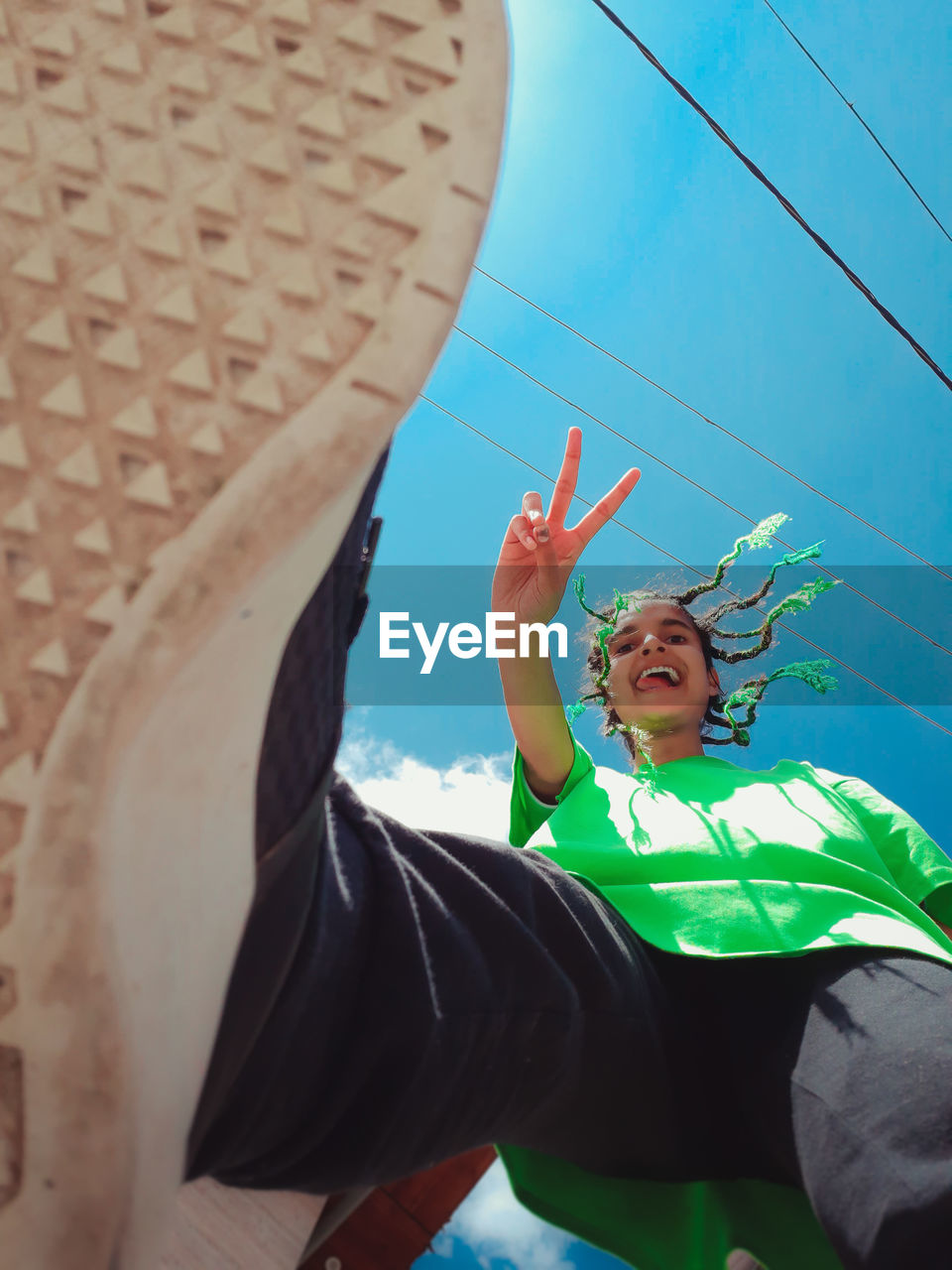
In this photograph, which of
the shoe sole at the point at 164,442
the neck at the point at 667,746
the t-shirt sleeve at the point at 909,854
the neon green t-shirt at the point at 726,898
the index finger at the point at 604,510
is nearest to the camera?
the shoe sole at the point at 164,442

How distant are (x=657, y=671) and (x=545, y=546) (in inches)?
16.6

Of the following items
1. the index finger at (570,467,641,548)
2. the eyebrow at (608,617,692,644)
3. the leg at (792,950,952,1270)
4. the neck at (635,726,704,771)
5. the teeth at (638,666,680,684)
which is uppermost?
the index finger at (570,467,641,548)

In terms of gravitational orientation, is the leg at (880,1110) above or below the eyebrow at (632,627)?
below

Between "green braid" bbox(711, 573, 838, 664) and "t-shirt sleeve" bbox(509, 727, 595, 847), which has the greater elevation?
"green braid" bbox(711, 573, 838, 664)

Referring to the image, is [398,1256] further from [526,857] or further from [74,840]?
[74,840]

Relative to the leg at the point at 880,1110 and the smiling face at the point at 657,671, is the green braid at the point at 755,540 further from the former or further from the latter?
the leg at the point at 880,1110

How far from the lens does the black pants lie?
44 cm

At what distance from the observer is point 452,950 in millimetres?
552

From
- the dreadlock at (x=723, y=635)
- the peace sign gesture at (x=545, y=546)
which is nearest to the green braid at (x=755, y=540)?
the dreadlock at (x=723, y=635)

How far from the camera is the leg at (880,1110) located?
1.73 ft

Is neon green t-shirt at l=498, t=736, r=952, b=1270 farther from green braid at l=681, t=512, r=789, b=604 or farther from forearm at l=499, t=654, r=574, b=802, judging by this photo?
green braid at l=681, t=512, r=789, b=604

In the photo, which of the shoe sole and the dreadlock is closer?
the shoe sole

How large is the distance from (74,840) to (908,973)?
67 cm

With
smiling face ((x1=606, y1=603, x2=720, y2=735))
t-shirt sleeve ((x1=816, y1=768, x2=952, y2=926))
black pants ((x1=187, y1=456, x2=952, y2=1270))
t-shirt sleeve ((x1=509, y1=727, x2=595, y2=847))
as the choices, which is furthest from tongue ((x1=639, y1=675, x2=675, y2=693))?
black pants ((x1=187, y1=456, x2=952, y2=1270))
